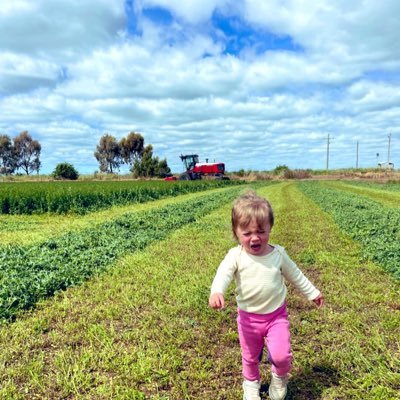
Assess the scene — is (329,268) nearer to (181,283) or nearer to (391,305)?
(391,305)

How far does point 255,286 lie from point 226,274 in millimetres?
278

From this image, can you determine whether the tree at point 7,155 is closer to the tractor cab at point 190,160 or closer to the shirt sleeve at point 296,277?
the tractor cab at point 190,160

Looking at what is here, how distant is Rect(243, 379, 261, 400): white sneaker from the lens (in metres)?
3.43

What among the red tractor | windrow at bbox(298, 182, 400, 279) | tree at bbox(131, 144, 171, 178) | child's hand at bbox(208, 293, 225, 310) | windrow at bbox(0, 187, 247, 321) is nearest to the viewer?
child's hand at bbox(208, 293, 225, 310)

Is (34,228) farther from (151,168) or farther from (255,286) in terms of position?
(151,168)

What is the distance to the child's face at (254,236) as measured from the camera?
3.41 m

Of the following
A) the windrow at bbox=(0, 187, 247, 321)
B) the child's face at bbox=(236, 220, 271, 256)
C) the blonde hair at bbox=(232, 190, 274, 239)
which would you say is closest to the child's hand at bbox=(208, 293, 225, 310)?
the child's face at bbox=(236, 220, 271, 256)

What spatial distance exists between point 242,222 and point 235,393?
160 cm

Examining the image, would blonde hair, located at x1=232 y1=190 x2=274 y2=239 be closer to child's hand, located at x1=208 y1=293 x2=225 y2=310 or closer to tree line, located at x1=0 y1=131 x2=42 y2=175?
child's hand, located at x1=208 y1=293 x2=225 y2=310

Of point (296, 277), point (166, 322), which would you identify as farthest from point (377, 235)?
point (296, 277)

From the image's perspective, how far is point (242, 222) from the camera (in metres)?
3.45

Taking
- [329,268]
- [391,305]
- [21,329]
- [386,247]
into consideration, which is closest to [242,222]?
[21,329]

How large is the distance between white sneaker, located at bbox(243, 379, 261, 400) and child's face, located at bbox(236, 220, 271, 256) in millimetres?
1160

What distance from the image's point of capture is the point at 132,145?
100438 millimetres
